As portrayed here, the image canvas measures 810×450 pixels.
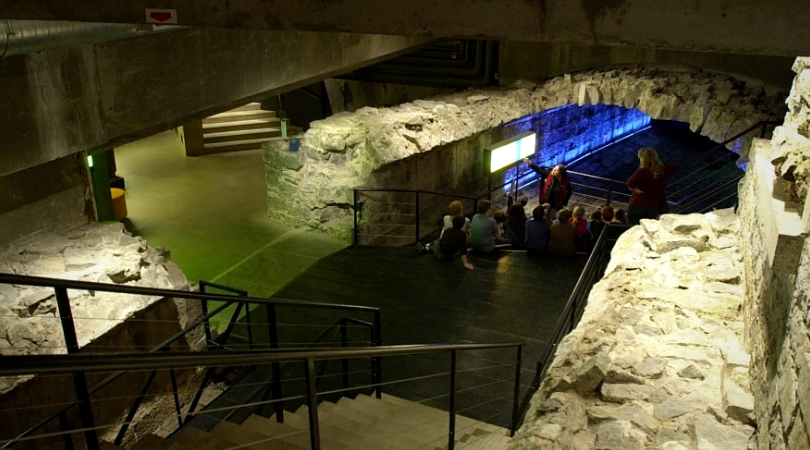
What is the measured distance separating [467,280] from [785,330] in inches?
186

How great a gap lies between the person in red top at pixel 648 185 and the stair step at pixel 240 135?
27.3 ft

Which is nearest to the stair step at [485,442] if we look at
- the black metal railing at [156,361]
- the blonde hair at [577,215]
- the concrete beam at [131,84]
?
the black metal railing at [156,361]

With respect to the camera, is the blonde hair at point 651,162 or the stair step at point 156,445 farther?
the blonde hair at point 651,162

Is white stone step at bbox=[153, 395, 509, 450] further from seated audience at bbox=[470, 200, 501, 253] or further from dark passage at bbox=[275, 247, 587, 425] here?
seated audience at bbox=[470, 200, 501, 253]

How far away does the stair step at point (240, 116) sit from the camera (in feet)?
44.9

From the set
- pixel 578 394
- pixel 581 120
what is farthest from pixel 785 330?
pixel 581 120

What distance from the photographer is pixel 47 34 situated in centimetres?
491

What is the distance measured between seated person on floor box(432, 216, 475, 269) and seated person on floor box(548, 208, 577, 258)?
1013 mm

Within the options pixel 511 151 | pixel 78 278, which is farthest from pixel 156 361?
pixel 511 151

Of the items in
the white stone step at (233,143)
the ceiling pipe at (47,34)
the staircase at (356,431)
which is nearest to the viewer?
the staircase at (356,431)

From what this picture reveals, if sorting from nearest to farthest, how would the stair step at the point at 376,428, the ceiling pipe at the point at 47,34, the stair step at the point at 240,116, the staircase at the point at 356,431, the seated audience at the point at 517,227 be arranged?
the staircase at the point at 356,431 → the stair step at the point at 376,428 → the ceiling pipe at the point at 47,34 → the seated audience at the point at 517,227 → the stair step at the point at 240,116

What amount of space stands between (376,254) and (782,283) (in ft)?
18.7

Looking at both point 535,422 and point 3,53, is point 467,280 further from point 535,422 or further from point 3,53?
point 3,53

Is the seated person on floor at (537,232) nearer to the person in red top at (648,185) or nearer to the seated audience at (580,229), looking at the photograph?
the seated audience at (580,229)
